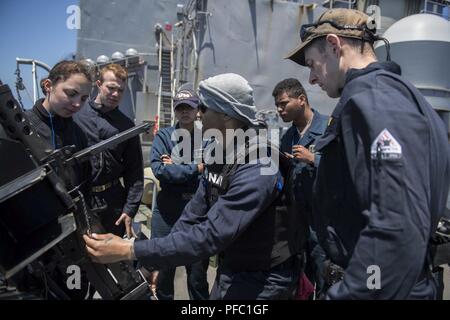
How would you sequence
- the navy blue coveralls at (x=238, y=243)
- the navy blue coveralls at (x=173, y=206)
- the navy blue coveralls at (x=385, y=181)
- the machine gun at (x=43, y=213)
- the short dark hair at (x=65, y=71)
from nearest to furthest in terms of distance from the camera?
the navy blue coveralls at (x=385, y=181), the machine gun at (x=43, y=213), the navy blue coveralls at (x=238, y=243), the short dark hair at (x=65, y=71), the navy blue coveralls at (x=173, y=206)

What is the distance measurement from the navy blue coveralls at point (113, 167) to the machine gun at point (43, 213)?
3.88ft

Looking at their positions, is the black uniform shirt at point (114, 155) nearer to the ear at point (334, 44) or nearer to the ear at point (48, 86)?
the ear at point (48, 86)

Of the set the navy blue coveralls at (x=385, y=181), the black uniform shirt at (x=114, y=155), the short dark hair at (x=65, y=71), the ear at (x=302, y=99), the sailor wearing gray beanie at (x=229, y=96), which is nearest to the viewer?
the navy blue coveralls at (x=385, y=181)

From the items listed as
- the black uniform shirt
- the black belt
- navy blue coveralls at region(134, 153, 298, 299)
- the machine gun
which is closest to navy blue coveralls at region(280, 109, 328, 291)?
navy blue coveralls at region(134, 153, 298, 299)

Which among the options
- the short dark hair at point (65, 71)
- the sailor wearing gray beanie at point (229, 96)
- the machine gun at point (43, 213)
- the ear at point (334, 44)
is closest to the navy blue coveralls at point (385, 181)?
the ear at point (334, 44)

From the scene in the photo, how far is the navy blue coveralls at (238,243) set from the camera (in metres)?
1.57

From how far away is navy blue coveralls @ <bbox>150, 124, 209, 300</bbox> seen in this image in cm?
310

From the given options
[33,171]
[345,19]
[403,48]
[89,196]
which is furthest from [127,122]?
[403,48]

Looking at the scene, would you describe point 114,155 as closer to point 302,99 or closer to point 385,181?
point 302,99

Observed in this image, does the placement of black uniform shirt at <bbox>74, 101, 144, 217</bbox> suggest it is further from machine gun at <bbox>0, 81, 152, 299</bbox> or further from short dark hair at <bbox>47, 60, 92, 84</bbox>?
machine gun at <bbox>0, 81, 152, 299</bbox>

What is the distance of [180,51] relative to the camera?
28.4ft

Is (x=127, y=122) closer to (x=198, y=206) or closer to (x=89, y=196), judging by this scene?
Result: (x=89, y=196)

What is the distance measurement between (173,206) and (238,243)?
61.3 inches

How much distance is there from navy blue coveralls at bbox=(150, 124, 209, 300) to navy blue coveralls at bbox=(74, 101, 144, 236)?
0.23 m
